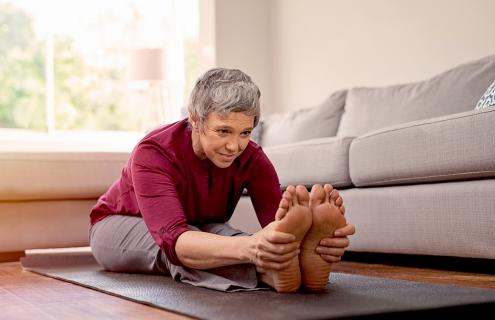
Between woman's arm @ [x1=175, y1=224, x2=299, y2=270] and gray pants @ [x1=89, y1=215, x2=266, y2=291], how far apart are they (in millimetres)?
63

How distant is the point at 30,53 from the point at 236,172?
456 centimetres

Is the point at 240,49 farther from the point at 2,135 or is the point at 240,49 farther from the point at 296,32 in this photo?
Answer: the point at 2,135

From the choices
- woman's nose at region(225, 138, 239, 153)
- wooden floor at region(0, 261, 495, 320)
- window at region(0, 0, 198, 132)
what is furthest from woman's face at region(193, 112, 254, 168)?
window at region(0, 0, 198, 132)

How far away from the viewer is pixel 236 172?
88.7 inches

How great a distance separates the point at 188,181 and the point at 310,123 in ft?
6.77

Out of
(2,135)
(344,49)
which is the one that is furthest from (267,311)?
(2,135)

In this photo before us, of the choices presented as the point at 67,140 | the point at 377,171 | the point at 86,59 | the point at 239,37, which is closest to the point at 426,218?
the point at 377,171

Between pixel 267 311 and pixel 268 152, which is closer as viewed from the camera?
pixel 267 311

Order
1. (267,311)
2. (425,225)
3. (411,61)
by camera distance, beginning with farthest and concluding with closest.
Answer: (411,61)
(425,225)
(267,311)

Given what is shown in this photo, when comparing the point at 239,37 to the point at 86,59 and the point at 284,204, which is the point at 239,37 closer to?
the point at 86,59

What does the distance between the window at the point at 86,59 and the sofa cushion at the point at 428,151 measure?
3579 mm

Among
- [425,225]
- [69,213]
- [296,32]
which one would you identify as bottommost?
[69,213]

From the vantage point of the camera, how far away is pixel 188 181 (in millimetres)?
2227

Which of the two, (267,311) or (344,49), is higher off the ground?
(344,49)
